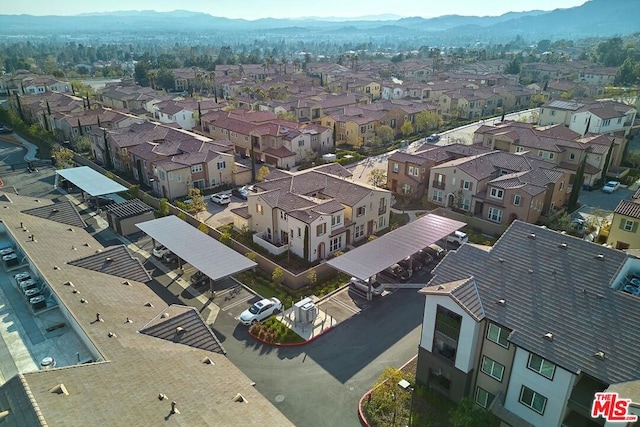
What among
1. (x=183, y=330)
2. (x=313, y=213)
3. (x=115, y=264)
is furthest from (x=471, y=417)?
(x=115, y=264)

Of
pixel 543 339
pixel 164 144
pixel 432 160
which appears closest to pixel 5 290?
pixel 543 339

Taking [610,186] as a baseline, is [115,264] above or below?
above

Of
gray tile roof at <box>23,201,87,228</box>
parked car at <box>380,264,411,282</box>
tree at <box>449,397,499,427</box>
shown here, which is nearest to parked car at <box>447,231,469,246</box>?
parked car at <box>380,264,411,282</box>

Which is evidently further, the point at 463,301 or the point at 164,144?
the point at 164,144

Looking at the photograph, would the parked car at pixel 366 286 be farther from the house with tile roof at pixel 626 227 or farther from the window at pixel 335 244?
the house with tile roof at pixel 626 227

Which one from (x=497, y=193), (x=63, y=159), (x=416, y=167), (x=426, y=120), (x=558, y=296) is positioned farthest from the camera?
(x=426, y=120)

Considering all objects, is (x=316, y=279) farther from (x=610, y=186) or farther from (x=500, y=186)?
(x=610, y=186)

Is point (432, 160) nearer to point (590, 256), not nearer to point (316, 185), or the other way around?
point (316, 185)
